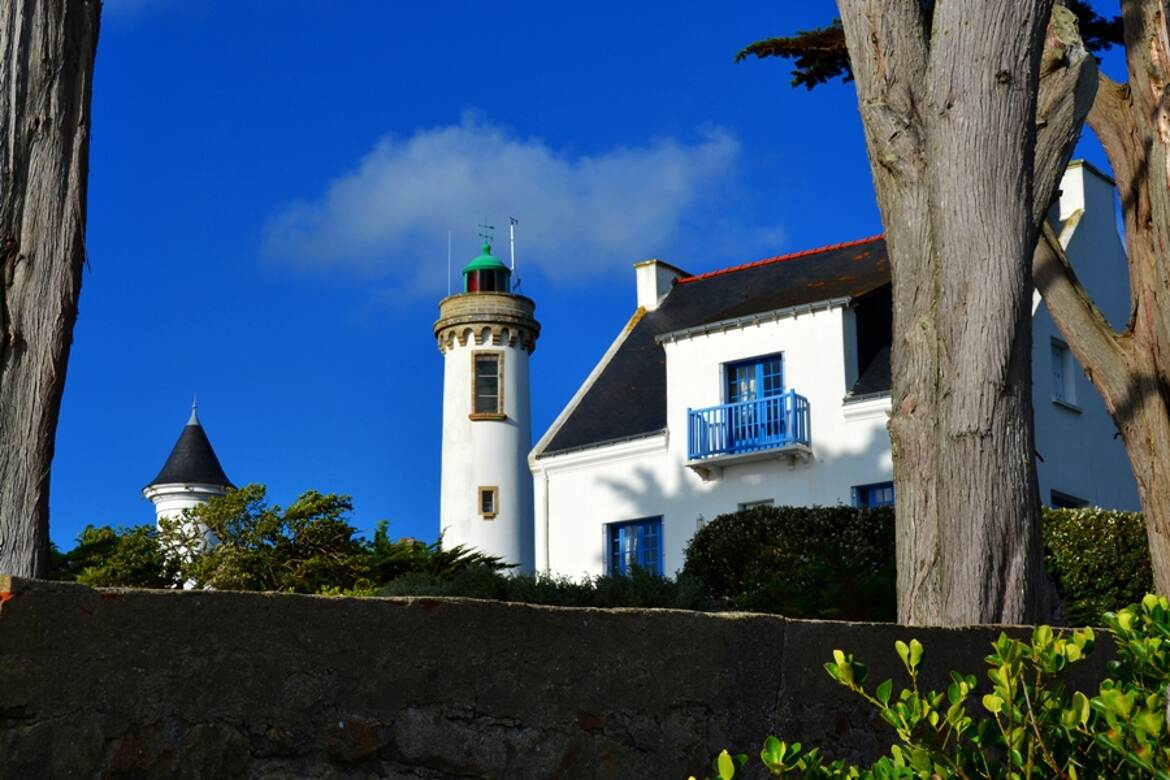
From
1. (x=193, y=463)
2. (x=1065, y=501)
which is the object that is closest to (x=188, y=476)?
(x=193, y=463)

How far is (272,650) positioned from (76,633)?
58 cm

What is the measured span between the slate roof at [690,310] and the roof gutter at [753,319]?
0.13 meters

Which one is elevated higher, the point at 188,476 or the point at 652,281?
the point at 652,281

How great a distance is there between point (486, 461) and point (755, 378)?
35.8 feet

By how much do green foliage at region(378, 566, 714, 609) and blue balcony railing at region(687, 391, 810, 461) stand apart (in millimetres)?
12380

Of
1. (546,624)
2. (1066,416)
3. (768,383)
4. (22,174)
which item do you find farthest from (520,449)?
(546,624)

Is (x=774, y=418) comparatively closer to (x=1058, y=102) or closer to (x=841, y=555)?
(x=841, y=555)

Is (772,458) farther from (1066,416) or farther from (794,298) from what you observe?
(1066,416)

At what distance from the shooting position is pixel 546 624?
482 centimetres

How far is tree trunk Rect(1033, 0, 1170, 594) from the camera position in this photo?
1123 cm

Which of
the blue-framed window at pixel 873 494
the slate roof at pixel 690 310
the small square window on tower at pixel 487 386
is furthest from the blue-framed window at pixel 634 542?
the small square window on tower at pixel 487 386

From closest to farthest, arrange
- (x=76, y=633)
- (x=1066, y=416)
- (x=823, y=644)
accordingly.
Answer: (x=76, y=633) < (x=823, y=644) < (x=1066, y=416)

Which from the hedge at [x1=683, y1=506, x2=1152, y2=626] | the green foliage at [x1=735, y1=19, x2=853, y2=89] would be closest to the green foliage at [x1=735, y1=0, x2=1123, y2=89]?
the green foliage at [x1=735, y1=19, x2=853, y2=89]

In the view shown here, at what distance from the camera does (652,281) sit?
3506 cm
